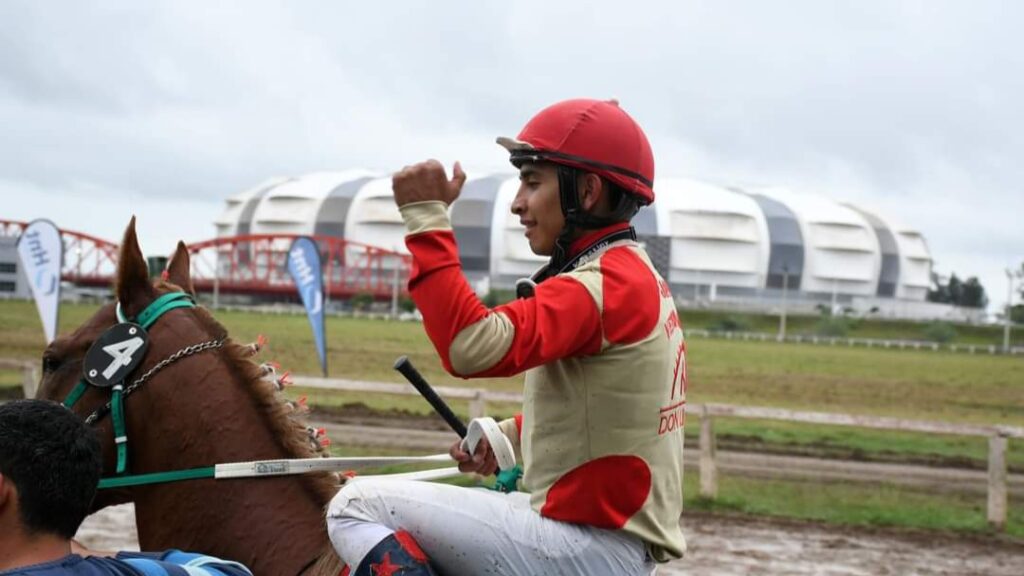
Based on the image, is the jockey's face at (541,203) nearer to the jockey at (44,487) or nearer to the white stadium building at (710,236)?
the jockey at (44,487)

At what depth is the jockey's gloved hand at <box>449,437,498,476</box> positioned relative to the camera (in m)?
2.60

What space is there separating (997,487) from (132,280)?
9752mm

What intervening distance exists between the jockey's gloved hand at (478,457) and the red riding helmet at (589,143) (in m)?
0.76

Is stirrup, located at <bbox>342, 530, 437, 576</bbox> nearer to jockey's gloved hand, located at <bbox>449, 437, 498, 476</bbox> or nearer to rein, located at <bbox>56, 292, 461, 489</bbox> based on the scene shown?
jockey's gloved hand, located at <bbox>449, 437, 498, 476</bbox>

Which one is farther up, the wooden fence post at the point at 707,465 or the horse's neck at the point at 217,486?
the horse's neck at the point at 217,486

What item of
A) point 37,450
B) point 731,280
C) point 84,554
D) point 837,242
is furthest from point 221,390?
point 837,242

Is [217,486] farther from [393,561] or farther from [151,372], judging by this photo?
[393,561]

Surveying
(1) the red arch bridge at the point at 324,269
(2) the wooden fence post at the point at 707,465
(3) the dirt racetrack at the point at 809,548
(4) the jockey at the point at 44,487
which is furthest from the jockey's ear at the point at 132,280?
(1) the red arch bridge at the point at 324,269

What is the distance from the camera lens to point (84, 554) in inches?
82.7

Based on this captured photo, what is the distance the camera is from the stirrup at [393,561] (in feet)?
7.08

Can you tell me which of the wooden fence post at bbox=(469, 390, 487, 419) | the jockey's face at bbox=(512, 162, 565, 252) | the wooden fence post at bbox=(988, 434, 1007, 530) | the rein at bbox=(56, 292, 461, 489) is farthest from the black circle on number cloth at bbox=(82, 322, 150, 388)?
the wooden fence post at bbox=(988, 434, 1007, 530)

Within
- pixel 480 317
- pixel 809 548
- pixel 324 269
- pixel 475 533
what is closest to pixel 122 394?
pixel 475 533

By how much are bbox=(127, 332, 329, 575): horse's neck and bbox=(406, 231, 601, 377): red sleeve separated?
94 centimetres

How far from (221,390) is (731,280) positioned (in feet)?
354
